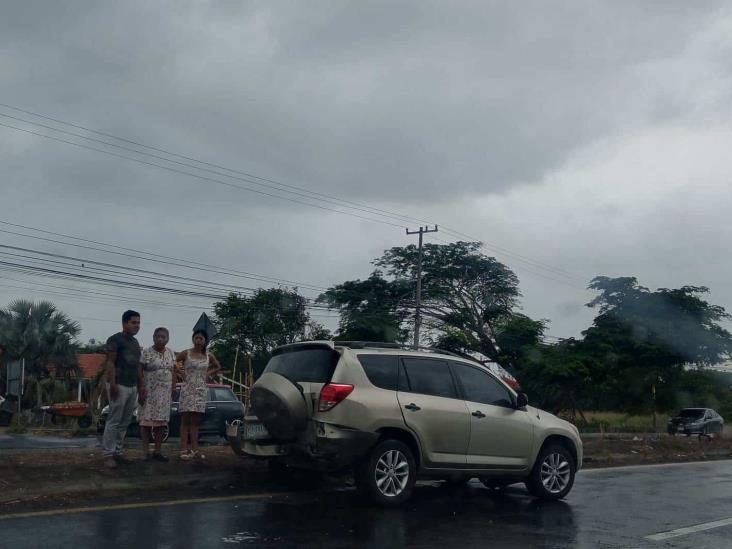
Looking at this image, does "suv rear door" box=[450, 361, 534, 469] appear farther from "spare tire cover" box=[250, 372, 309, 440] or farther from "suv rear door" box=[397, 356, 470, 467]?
"spare tire cover" box=[250, 372, 309, 440]

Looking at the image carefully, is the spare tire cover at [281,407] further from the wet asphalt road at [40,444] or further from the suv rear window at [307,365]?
the wet asphalt road at [40,444]

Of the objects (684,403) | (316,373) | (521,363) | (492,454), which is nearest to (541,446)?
(492,454)

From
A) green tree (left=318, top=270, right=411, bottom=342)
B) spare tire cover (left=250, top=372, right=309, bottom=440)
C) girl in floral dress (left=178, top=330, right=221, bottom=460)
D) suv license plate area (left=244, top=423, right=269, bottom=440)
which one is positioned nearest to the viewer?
spare tire cover (left=250, top=372, right=309, bottom=440)

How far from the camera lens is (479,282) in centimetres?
5044

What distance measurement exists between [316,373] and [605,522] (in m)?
3.37

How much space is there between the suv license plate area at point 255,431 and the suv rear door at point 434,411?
1561 millimetres

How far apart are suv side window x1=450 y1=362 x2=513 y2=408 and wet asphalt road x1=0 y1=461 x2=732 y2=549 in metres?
1.18

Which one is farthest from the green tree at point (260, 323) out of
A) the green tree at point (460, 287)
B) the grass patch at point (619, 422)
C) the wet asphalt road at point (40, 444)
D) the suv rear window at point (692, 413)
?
the wet asphalt road at point (40, 444)

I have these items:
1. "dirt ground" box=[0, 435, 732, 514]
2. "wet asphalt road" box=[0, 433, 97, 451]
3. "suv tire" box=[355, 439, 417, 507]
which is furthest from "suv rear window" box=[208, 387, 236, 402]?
"suv tire" box=[355, 439, 417, 507]

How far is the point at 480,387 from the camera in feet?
33.9

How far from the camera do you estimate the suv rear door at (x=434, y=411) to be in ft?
31.0

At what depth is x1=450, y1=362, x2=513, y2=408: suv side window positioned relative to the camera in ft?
33.4

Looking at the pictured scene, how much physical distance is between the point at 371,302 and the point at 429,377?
3932 centimetres

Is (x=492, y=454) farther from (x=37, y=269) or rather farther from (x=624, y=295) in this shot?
(x=624, y=295)
